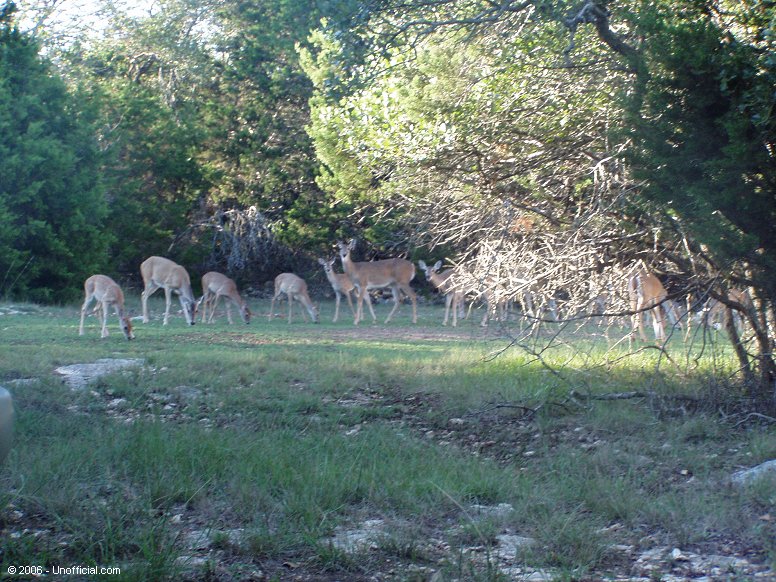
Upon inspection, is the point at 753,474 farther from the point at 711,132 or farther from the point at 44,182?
the point at 44,182

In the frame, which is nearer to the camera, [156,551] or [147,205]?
[156,551]

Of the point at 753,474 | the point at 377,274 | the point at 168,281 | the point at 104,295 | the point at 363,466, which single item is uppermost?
the point at 377,274

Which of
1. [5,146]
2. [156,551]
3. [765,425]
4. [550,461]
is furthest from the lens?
[5,146]

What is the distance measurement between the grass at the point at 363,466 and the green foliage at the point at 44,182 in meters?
11.4

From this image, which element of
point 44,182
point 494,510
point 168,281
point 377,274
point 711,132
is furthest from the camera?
point 377,274

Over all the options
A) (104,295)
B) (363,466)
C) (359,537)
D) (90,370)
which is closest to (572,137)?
(363,466)

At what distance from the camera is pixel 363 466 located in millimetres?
7617

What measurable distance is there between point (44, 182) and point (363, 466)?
62.7 feet

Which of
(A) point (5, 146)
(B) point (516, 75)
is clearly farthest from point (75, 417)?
(A) point (5, 146)

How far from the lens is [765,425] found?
350 inches

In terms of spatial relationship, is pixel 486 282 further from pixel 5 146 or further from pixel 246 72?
pixel 246 72

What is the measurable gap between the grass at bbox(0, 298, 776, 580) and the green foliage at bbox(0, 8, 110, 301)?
1136 cm

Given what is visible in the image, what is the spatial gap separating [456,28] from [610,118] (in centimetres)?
244

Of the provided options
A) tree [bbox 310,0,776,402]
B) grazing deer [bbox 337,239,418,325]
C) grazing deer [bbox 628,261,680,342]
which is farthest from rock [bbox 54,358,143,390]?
grazing deer [bbox 337,239,418,325]
